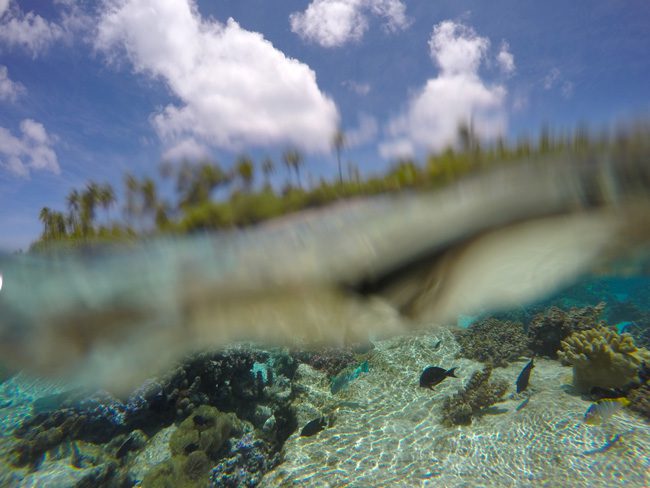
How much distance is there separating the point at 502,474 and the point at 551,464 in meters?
1.12

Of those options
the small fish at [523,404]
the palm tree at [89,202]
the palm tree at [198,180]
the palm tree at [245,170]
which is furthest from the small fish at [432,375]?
the palm tree at [89,202]

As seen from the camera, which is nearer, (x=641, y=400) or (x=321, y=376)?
(x=641, y=400)

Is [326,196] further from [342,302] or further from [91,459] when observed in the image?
[91,459]

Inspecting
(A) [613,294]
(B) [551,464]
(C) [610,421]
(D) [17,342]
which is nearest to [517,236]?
(B) [551,464]

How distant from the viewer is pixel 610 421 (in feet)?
24.7

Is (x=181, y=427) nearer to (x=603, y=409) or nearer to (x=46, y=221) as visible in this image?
(x=46, y=221)

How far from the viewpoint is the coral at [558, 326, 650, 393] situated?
28.8 ft

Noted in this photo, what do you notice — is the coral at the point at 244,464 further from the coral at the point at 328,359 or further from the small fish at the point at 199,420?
the coral at the point at 328,359

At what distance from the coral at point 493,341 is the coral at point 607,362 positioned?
10.2ft

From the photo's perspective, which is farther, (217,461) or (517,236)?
(217,461)

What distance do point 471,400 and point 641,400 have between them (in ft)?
13.7

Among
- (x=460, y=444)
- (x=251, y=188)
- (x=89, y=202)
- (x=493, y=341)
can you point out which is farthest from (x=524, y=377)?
(x=89, y=202)

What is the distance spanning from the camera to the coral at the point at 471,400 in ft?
27.6

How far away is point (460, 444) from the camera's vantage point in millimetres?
7562
